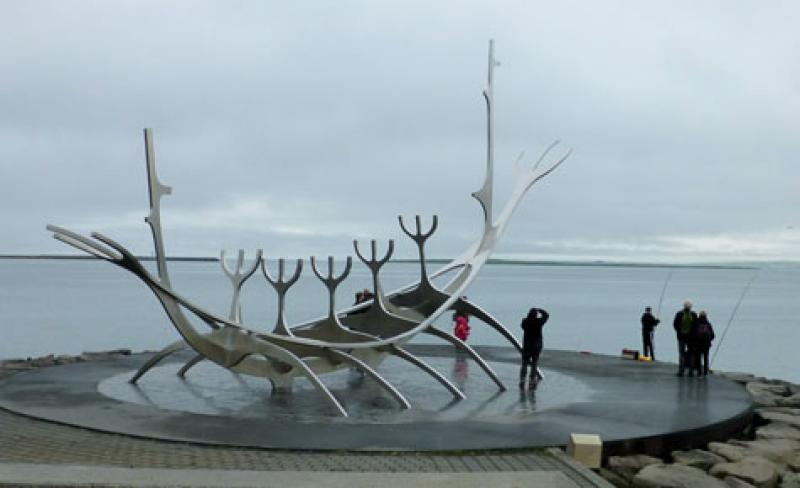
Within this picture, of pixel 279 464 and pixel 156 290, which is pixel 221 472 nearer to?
pixel 279 464

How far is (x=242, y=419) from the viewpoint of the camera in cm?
1139

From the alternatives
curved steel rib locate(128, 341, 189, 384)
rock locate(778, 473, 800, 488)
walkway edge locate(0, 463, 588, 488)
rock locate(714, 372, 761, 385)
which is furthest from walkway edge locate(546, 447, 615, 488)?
rock locate(714, 372, 761, 385)

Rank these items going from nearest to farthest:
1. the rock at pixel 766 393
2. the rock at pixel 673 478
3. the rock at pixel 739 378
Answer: the rock at pixel 673 478
the rock at pixel 766 393
the rock at pixel 739 378

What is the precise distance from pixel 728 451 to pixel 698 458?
518mm

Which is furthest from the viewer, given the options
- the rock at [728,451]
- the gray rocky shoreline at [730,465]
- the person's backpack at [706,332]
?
the person's backpack at [706,332]

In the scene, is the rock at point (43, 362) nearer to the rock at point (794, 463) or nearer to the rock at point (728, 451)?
the rock at point (728, 451)

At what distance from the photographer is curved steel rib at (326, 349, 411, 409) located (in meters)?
12.5

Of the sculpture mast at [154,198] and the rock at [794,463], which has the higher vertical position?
the sculpture mast at [154,198]

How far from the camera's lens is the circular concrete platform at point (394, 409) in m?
10.4

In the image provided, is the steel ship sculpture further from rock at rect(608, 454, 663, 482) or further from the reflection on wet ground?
rock at rect(608, 454, 663, 482)

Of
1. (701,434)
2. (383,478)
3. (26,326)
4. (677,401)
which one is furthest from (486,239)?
(26,326)

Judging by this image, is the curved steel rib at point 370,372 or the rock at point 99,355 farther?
the rock at point 99,355

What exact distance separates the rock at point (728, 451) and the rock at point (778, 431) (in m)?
0.89

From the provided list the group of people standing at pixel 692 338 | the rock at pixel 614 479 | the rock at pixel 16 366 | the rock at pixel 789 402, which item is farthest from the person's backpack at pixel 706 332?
the rock at pixel 16 366
